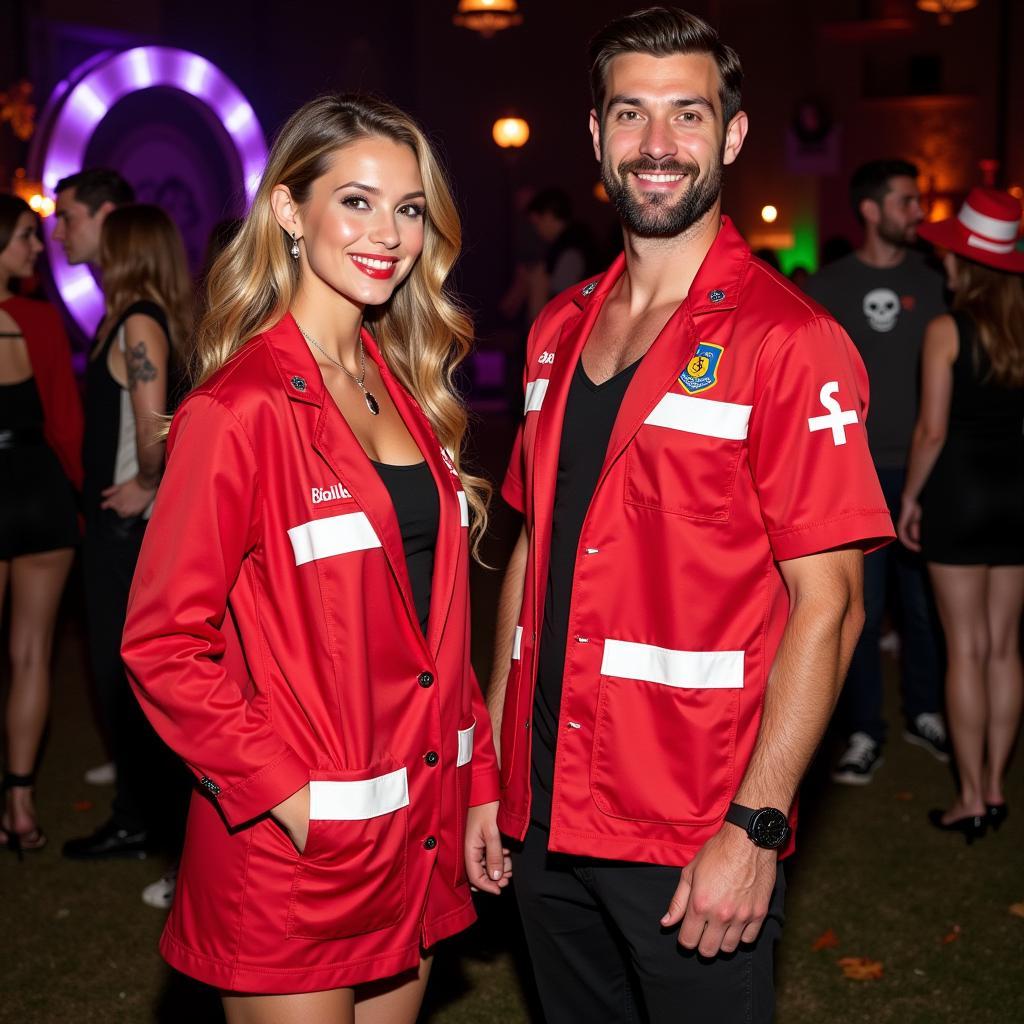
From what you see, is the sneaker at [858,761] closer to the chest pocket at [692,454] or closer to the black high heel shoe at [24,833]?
the black high heel shoe at [24,833]

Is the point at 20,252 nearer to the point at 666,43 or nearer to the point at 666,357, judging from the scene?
the point at 666,43

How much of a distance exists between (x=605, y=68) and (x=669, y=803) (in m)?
1.34

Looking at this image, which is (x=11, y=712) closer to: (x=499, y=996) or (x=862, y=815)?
(x=499, y=996)

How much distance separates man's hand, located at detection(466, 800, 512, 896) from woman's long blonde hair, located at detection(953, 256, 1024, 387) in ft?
9.21

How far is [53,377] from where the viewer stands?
4.57 m

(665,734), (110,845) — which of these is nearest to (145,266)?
(110,845)

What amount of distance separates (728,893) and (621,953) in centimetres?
54

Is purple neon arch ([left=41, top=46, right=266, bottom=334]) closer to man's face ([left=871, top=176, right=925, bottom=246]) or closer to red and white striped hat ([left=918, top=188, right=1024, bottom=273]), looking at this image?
man's face ([left=871, top=176, right=925, bottom=246])

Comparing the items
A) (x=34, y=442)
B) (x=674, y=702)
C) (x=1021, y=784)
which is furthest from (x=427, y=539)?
(x=1021, y=784)

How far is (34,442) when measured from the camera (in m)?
4.49

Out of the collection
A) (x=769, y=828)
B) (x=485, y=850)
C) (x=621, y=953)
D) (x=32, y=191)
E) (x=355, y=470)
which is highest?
(x=32, y=191)

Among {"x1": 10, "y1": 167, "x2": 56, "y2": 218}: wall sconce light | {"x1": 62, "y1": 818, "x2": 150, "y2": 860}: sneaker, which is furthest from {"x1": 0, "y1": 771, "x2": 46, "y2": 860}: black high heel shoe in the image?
{"x1": 10, "y1": 167, "x2": 56, "y2": 218}: wall sconce light

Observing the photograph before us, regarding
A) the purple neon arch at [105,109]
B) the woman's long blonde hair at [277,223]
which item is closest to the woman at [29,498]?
the woman's long blonde hair at [277,223]

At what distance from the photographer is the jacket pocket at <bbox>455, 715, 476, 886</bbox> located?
2.29 m
